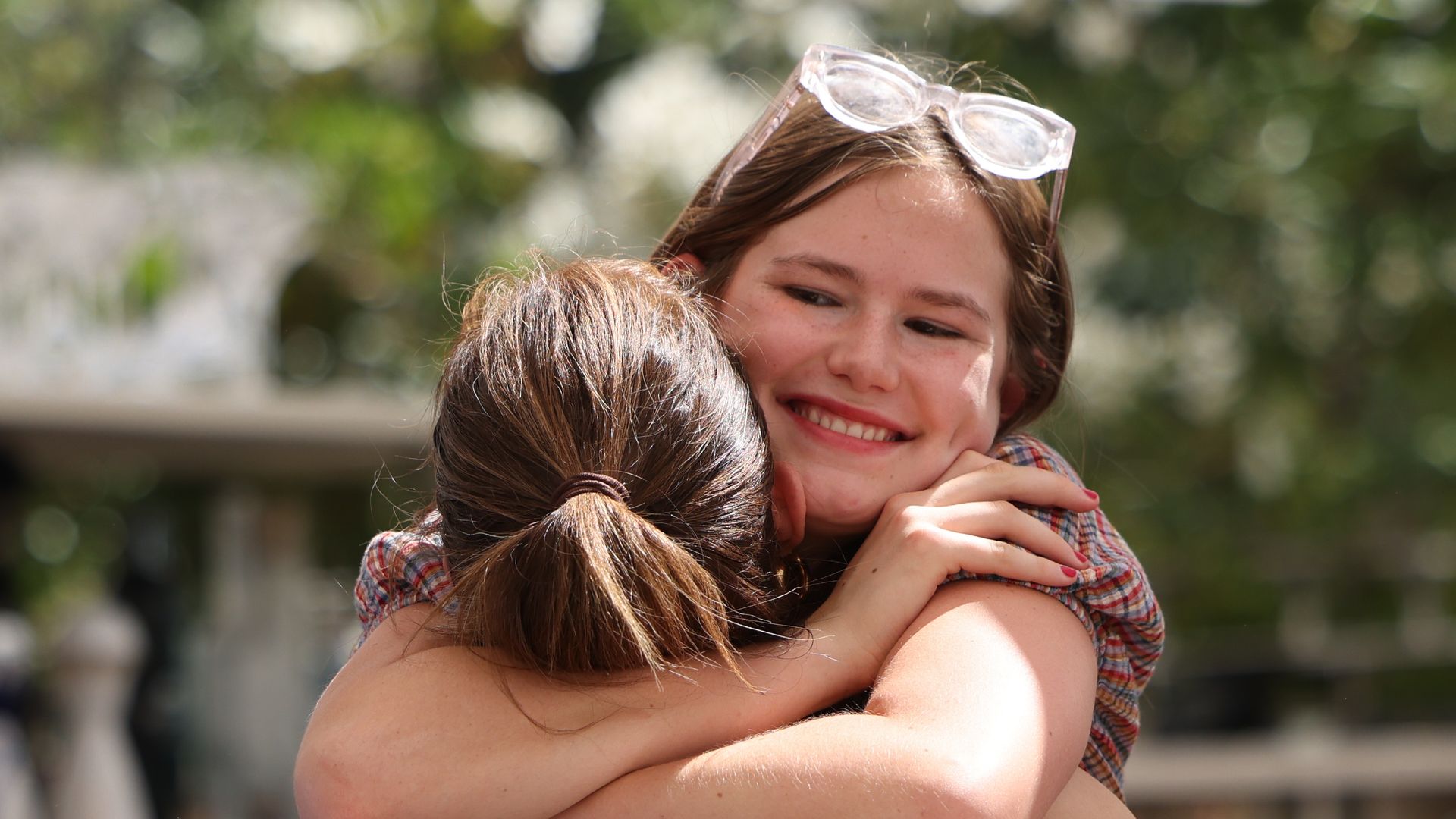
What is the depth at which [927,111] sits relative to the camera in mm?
1985

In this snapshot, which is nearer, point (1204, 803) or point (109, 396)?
point (109, 396)

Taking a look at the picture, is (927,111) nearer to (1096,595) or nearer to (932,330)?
(932,330)

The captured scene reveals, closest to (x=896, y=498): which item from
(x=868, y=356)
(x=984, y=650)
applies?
(x=868, y=356)

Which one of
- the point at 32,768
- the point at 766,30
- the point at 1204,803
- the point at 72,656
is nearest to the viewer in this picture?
the point at 72,656

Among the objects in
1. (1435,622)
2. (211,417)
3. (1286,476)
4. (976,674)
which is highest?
(976,674)

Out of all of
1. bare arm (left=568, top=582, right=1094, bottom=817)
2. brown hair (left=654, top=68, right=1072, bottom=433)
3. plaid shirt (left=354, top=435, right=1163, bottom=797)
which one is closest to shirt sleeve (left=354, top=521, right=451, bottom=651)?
plaid shirt (left=354, top=435, right=1163, bottom=797)

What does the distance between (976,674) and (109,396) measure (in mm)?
4250

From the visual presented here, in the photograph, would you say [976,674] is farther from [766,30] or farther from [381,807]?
[766,30]

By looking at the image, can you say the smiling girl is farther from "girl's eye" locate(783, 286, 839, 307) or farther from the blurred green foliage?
the blurred green foliage

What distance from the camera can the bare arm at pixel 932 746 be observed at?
1.40 m

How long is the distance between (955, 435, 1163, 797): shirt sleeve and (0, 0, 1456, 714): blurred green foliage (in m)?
4.28

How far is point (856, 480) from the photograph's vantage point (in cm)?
182

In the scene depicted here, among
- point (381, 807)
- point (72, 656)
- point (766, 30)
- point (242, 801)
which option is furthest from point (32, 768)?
point (766, 30)

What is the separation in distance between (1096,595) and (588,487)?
599 millimetres
